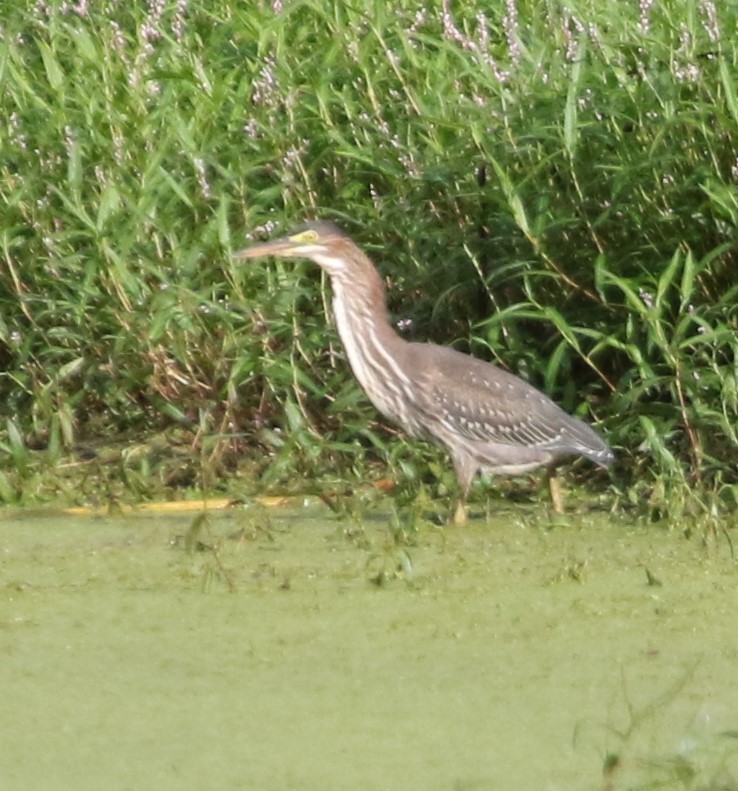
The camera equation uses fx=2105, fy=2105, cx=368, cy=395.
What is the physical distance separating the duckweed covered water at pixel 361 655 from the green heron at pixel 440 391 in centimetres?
25

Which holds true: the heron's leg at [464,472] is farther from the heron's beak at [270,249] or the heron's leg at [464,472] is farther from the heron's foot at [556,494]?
the heron's beak at [270,249]

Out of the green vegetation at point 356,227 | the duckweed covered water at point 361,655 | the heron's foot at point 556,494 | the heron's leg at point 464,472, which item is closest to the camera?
the duckweed covered water at point 361,655

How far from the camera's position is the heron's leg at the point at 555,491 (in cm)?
668

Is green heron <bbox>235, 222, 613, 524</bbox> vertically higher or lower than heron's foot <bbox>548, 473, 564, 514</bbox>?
higher

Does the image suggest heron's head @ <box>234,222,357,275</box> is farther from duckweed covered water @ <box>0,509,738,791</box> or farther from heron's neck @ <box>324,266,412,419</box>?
duckweed covered water @ <box>0,509,738,791</box>

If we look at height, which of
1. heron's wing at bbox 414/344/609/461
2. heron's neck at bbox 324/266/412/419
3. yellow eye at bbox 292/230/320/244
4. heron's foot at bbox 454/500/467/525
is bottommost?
heron's foot at bbox 454/500/467/525

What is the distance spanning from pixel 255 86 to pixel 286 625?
111 inches

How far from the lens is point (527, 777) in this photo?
410 centimetres

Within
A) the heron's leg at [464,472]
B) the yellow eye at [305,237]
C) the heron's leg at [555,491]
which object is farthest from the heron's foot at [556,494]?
the yellow eye at [305,237]

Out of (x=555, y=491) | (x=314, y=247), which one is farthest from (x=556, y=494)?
(x=314, y=247)

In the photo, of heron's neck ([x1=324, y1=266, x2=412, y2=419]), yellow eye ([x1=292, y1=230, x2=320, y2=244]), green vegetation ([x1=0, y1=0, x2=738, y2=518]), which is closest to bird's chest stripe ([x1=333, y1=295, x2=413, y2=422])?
heron's neck ([x1=324, y1=266, x2=412, y2=419])

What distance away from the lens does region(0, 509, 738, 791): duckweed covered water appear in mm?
4211

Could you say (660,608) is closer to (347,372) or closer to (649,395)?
(649,395)

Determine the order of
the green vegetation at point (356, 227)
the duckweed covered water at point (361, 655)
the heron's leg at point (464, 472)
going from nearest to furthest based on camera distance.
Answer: the duckweed covered water at point (361, 655), the green vegetation at point (356, 227), the heron's leg at point (464, 472)
